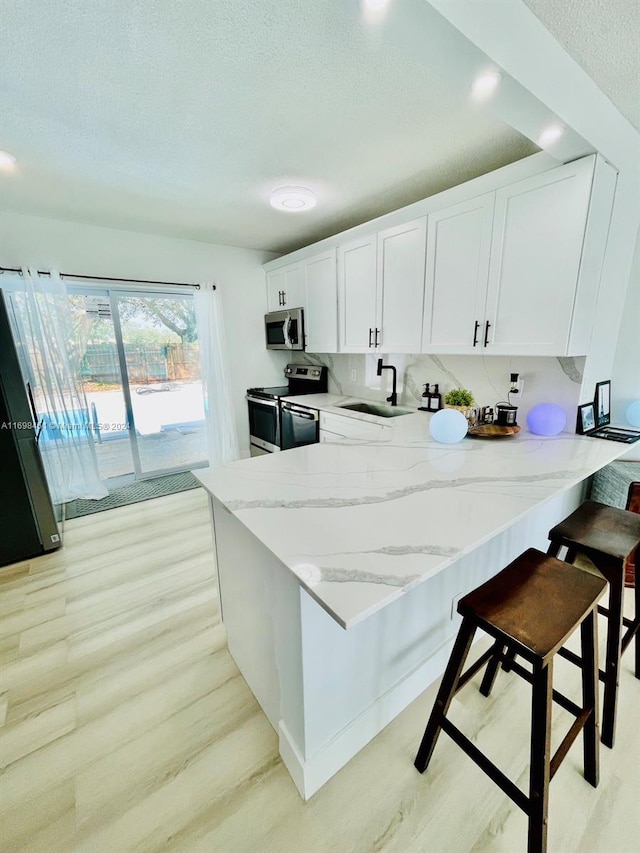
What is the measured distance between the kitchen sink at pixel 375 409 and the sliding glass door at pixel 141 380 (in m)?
1.79

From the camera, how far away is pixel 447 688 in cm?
109

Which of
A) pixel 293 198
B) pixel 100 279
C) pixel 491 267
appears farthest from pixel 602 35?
pixel 100 279

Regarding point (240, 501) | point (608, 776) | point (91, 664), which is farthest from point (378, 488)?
point (91, 664)

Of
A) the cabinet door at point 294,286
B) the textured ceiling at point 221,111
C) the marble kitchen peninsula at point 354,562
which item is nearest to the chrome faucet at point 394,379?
the cabinet door at point 294,286

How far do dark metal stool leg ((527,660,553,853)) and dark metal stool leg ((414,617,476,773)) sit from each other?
0.19m

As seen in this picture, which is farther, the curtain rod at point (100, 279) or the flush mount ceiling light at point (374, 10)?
the curtain rod at point (100, 279)

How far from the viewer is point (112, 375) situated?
338 centimetres

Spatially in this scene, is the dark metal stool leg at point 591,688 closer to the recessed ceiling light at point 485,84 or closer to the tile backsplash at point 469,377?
the tile backsplash at point 469,377

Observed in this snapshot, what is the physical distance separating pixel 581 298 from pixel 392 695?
2023mm

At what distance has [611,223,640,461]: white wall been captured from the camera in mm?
1994

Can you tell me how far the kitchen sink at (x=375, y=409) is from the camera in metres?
3.01

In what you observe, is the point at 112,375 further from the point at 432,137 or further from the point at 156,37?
the point at 432,137

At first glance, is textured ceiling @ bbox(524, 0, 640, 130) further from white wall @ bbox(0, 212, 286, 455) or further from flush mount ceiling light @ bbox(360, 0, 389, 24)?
white wall @ bbox(0, 212, 286, 455)

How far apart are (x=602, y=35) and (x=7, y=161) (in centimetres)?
280
